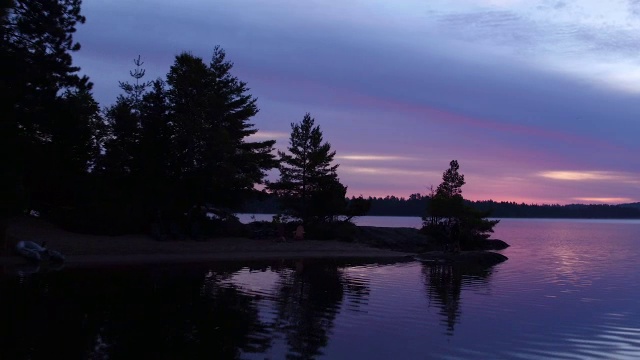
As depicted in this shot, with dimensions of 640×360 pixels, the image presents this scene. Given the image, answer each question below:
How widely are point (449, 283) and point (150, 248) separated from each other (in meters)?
16.7

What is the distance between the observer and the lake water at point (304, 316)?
1208 centimetres

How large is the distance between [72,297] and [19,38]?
2042 cm

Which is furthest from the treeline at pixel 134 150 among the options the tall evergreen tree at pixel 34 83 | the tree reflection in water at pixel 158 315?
the tree reflection in water at pixel 158 315

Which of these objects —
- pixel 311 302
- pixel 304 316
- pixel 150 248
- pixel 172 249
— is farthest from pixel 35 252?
pixel 304 316

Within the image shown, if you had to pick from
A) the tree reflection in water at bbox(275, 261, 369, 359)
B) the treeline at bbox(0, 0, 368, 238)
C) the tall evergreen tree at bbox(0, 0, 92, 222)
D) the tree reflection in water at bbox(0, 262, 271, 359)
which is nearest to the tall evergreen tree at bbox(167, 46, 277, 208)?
the treeline at bbox(0, 0, 368, 238)

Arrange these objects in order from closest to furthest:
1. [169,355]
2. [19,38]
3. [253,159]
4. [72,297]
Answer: [169,355] → [72,297] → [19,38] → [253,159]

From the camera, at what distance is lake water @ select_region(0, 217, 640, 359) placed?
39.6ft

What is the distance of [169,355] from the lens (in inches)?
440

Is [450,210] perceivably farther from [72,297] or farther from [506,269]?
[72,297]

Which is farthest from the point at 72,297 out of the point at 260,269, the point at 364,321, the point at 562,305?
the point at 562,305

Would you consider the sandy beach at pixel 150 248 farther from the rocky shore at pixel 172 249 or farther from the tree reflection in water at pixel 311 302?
the tree reflection in water at pixel 311 302

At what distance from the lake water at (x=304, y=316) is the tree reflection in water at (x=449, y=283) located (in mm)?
101

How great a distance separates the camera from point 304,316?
16.0 m

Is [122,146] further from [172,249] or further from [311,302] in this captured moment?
[311,302]
